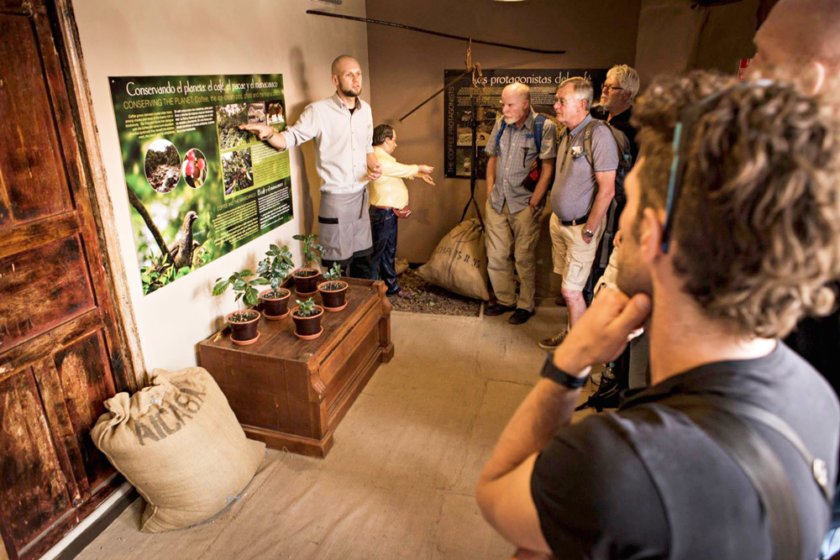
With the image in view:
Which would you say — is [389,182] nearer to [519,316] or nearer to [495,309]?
[495,309]

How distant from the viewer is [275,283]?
9.55 feet

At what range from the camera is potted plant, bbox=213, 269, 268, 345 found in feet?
8.43

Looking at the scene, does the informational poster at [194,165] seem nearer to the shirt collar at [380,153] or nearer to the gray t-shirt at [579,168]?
the shirt collar at [380,153]

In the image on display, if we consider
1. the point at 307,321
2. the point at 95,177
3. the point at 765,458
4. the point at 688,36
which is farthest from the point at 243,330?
the point at 688,36

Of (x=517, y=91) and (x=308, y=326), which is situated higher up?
(x=517, y=91)

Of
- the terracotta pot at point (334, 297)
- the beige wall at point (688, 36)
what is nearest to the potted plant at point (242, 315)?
the terracotta pot at point (334, 297)

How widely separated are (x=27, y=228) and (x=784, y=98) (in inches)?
82.2

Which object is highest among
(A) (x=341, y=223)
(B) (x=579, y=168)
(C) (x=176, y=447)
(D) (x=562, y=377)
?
(B) (x=579, y=168)

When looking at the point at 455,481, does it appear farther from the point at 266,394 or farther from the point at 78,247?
the point at 78,247

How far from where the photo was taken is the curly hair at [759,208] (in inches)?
24.0

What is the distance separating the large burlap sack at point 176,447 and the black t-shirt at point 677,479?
5.86ft

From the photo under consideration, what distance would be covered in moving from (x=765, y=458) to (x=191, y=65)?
2.67m

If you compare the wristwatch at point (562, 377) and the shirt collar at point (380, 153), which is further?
the shirt collar at point (380, 153)

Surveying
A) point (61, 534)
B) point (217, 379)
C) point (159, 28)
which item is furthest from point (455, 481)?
point (159, 28)
